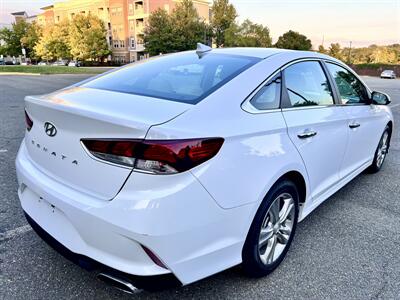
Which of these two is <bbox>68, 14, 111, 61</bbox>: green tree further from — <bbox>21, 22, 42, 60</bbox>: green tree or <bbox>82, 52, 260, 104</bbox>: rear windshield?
<bbox>82, 52, 260, 104</bbox>: rear windshield

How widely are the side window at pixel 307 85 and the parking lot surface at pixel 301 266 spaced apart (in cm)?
119

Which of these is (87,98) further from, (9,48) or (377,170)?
(9,48)

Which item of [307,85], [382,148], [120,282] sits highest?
[307,85]

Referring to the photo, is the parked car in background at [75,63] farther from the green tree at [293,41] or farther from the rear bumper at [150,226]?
the rear bumper at [150,226]

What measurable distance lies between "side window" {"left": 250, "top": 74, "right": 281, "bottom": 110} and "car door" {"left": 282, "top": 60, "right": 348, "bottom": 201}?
77 millimetres

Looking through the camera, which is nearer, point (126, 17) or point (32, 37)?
point (126, 17)

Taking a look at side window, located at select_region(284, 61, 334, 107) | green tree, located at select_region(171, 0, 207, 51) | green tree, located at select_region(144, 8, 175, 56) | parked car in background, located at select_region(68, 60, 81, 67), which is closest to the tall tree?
green tree, located at select_region(171, 0, 207, 51)

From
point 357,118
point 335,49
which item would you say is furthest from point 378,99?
point 335,49

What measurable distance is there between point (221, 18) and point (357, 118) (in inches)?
Result: 2432

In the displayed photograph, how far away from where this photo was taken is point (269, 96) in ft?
8.16

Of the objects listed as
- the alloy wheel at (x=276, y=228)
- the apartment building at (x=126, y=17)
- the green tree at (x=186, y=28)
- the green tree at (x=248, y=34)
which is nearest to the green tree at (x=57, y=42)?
the apartment building at (x=126, y=17)

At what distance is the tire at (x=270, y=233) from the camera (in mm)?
2287

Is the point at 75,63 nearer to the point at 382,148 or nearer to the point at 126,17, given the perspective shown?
the point at 126,17

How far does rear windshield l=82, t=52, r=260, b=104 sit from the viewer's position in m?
2.34
